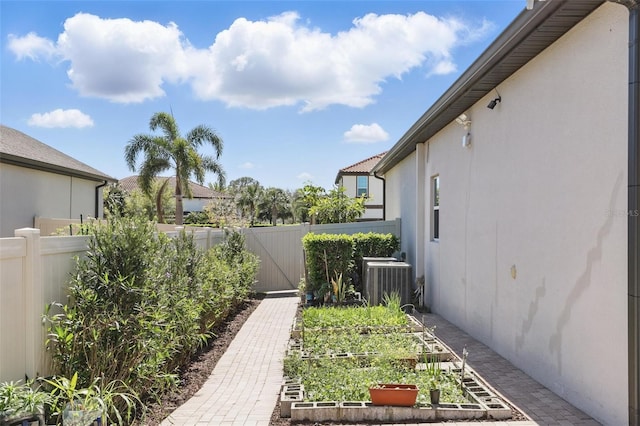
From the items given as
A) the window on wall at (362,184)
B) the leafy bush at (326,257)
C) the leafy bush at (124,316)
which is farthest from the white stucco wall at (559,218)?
the window on wall at (362,184)

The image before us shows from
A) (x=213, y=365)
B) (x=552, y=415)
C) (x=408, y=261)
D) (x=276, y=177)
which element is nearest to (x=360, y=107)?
(x=408, y=261)

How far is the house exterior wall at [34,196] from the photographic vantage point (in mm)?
11352

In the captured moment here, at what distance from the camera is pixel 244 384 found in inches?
217

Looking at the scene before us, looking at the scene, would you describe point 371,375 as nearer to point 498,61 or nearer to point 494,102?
point 498,61

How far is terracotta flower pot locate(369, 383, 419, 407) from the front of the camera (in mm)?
4172

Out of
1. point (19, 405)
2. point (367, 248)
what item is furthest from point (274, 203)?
point (19, 405)

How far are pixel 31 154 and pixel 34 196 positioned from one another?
3.77 ft

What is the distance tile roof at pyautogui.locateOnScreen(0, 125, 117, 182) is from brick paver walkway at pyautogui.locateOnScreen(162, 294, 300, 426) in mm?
7259

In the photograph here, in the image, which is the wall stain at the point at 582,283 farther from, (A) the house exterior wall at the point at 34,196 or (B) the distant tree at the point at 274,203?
(B) the distant tree at the point at 274,203

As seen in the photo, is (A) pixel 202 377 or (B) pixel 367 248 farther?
(B) pixel 367 248

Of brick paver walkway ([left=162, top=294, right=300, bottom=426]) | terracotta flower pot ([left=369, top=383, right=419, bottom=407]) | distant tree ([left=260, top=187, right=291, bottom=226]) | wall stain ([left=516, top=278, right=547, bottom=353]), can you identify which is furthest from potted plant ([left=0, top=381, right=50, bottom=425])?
distant tree ([left=260, top=187, right=291, bottom=226])

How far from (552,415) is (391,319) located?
3.45 metres

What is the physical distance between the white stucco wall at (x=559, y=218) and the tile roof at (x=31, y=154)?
34.6ft

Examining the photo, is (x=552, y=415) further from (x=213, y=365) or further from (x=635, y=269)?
(x=213, y=365)
